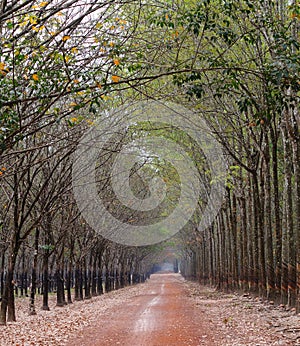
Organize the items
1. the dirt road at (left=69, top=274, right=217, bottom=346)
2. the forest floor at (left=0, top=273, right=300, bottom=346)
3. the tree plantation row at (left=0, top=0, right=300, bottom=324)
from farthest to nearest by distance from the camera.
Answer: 1. the dirt road at (left=69, top=274, right=217, bottom=346)
2. the forest floor at (left=0, top=273, right=300, bottom=346)
3. the tree plantation row at (left=0, top=0, right=300, bottom=324)

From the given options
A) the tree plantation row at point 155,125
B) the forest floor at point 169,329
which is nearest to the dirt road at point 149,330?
the forest floor at point 169,329

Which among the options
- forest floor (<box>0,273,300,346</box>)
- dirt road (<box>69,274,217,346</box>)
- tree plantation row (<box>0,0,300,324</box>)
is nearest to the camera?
tree plantation row (<box>0,0,300,324</box>)

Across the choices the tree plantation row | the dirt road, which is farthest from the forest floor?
the tree plantation row

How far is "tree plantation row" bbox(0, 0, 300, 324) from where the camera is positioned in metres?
9.38

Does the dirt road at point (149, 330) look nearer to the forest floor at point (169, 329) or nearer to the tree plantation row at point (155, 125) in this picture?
the forest floor at point (169, 329)

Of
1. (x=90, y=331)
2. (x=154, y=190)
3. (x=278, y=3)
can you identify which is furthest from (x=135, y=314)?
(x=154, y=190)

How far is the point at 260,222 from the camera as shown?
2019 cm

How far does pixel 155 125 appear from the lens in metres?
20.2

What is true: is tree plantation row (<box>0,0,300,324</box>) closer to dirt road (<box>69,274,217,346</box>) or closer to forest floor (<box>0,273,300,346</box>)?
forest floor (<box>0,273,300,346</box>)

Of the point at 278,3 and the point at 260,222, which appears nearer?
the point at 278,3

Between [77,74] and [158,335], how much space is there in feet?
24.9

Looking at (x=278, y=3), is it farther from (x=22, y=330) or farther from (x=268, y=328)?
(x=22, y=330)

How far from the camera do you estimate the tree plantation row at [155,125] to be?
30.8 ft

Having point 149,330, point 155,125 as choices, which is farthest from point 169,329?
point 155,125
